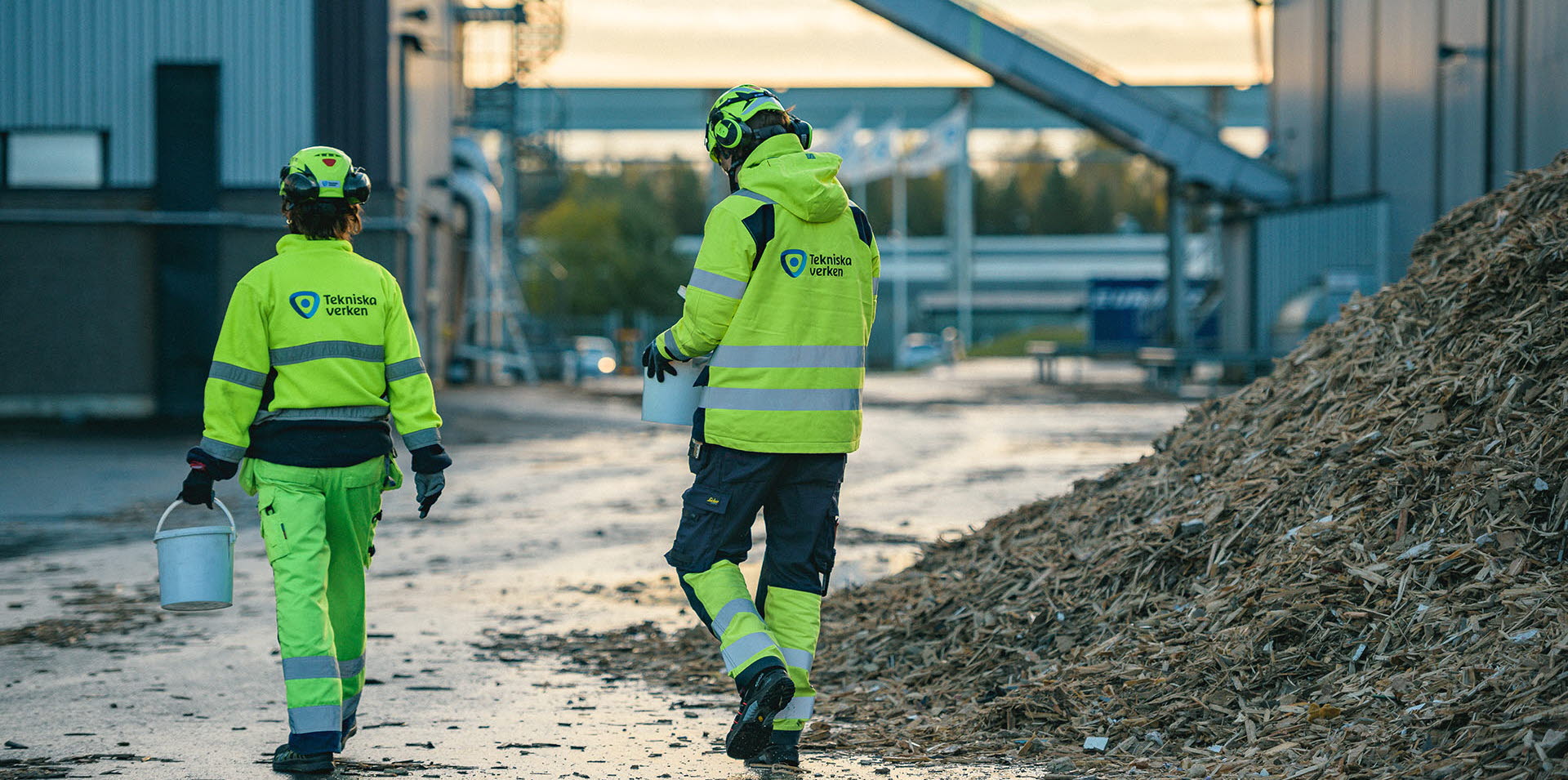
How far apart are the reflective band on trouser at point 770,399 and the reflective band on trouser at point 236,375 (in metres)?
1.34

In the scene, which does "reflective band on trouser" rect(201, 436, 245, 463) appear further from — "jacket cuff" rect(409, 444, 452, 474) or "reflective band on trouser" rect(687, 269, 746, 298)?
"reflective band on trouser" rect(687, 269, 746, 298)

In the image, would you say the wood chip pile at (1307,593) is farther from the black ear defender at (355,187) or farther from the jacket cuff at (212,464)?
the black ear defender at (355,187)

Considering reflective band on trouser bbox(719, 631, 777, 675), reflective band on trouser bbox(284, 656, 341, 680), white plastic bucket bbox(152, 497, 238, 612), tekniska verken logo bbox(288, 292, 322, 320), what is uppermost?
tekniska verken logo bbox(288, 292, 322, 320)

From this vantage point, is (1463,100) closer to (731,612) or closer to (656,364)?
(656,364)

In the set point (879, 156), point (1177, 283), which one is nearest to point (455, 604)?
point (1177, 283)

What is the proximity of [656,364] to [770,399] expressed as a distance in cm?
37

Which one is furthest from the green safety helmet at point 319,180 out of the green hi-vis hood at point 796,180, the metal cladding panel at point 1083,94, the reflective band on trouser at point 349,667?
the metal cladding panel at point 1083,94

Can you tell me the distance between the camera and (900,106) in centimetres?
5878

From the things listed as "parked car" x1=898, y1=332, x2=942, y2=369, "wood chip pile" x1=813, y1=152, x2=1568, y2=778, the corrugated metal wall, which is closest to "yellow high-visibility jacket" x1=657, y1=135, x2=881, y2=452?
"wood chip pile" x1=813, y1=152, x2=1568, y2=778

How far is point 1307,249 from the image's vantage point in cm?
2577

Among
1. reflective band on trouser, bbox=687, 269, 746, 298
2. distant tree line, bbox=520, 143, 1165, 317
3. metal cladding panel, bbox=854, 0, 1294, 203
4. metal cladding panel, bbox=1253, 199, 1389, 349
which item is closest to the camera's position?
reflective band on trouser, bbox=687, 269, 746, 298

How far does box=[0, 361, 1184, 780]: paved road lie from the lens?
4820 mm

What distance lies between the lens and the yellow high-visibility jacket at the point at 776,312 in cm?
448

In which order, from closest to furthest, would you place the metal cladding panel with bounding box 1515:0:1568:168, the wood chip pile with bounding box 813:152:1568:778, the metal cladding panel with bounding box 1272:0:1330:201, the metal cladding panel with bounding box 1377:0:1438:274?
the wood chip pile with bounding box 813:152:1568:778 → the metal cladding panel with bounding box 1515:0:1568:168 → the metal cladding panel with bounding box 1377:0:1438:274 → the metal cladding panel with bounding box 1272:0:1330:201
